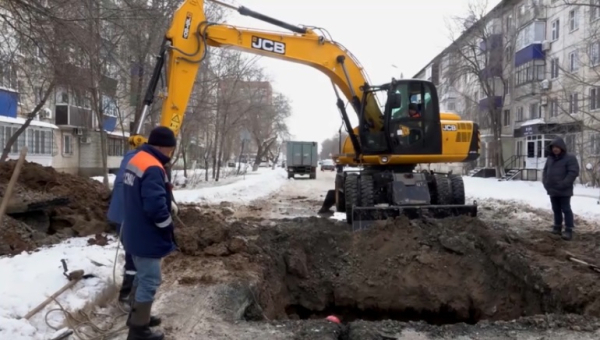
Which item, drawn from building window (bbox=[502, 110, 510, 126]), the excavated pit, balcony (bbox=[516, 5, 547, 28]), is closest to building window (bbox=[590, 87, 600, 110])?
balcony (bbox=[516, 5, 547, 28])

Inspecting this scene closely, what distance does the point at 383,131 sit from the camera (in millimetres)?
10680

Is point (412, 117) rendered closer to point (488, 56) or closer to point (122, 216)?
point (122, 216)

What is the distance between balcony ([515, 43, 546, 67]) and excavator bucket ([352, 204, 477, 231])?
1104 inches

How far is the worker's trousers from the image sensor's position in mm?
4352

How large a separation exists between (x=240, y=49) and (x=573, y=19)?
28.6 m

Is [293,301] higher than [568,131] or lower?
lower

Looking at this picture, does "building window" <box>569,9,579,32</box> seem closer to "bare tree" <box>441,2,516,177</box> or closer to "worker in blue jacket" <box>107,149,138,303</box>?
"bare tree" <box>441,2,516,177</box>

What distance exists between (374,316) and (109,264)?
4098 mm

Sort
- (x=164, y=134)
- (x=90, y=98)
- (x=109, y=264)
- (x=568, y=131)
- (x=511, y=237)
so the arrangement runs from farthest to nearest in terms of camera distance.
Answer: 1. (x=568, y=131)
2. (x=90, y=98)
3. (x=511, y=237)
4. (x=109, y=264)
5. (x=164, y=134)

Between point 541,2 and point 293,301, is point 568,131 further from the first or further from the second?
point 293,301

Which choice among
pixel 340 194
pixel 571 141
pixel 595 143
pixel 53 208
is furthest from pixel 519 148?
pixel 53 208

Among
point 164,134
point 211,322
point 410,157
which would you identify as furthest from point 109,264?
point 410,157

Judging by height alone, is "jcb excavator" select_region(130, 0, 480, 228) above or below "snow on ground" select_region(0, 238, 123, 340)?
above

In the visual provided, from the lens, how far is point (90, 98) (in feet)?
52.7
